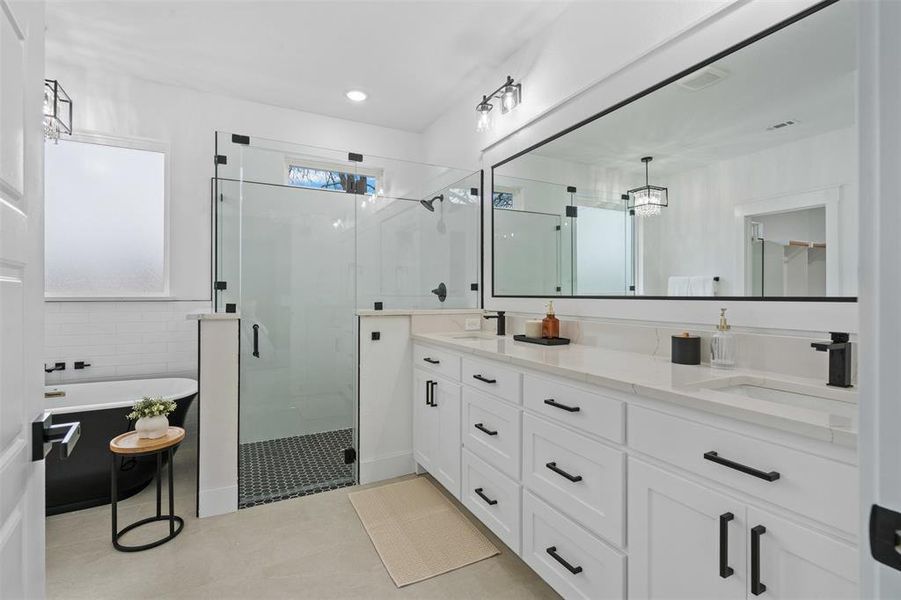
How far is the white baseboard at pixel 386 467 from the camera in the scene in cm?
278

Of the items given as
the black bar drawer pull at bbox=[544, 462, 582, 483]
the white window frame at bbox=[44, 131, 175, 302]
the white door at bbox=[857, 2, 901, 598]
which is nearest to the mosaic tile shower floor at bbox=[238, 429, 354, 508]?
the white window frame at bbox=[44, 131, 175, 302]

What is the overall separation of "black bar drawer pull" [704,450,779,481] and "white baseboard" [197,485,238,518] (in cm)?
238

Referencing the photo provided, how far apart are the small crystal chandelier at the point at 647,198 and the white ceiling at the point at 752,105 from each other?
0.07 m

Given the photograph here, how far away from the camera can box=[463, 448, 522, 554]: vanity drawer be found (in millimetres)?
1839

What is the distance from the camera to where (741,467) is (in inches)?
40.9

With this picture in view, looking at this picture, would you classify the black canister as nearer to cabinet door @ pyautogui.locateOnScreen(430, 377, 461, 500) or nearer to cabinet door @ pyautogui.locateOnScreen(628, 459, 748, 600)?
cabinet door @ pyautogui.locateOnScreen(628, 459, 748, 600)

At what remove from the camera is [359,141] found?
166 inches

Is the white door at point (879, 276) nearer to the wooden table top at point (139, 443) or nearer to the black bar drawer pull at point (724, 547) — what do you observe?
the black bar drawer pull at point (724, 547)

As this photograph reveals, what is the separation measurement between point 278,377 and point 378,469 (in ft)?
3.37

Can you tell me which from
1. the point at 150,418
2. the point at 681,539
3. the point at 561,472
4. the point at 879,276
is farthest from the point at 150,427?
the point at 879,276

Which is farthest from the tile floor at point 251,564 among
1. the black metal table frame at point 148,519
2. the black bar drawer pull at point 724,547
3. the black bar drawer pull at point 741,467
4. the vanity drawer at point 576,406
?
the black bar drawer pull at point 741,467

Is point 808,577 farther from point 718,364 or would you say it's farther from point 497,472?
point 497,472

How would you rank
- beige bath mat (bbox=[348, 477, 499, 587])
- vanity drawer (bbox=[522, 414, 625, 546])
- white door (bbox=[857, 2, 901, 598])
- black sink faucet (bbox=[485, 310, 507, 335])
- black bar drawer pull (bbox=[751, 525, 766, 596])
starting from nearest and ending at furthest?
1. white door (bbox=[857, 2, 901, 598])
2. black bar drawer pull (bbox=[751, 525, 766, 596])
3. vanity drawer (bbox=[522, 414, 625, 546])
4. beige bath mat (bbox=[348, 477, 499, 587])
5. black sink faucet (bbox=[485, 310, 507, 335])

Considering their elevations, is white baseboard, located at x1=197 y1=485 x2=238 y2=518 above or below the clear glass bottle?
below
